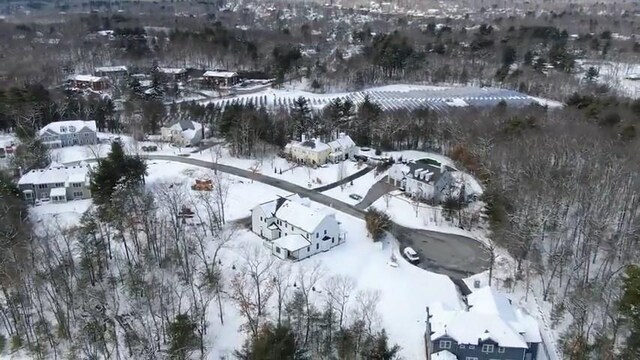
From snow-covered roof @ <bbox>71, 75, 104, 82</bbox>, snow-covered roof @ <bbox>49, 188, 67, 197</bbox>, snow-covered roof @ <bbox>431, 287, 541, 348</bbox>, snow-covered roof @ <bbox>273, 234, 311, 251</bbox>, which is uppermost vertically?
snow-covered roof @ <bbox>71, 75, 104, 82</bbox>

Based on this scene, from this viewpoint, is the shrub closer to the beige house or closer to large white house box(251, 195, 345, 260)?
large white house box(251, 195, 345, 260)

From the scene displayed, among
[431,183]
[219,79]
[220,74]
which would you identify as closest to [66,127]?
[219,79]

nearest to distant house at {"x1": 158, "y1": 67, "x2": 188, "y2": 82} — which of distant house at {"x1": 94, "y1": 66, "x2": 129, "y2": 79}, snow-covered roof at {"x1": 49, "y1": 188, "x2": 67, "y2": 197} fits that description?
distant house at {"x1": 94, "y1": 66, "x2": 129, "y2": 79}

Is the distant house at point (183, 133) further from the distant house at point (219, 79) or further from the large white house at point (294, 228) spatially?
the distant house at point (219, 79)

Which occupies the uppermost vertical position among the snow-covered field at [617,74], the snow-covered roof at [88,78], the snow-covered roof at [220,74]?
the snow-covered field at [617,74]

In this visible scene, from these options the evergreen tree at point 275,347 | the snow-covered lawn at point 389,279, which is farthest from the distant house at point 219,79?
the evergreen tree at point 275,347

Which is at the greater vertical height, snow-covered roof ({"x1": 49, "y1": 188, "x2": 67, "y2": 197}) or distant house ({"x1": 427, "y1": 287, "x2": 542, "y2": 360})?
distant house ({"x1": 427, "y1": 287, "x2": 542, "y2": 360})
